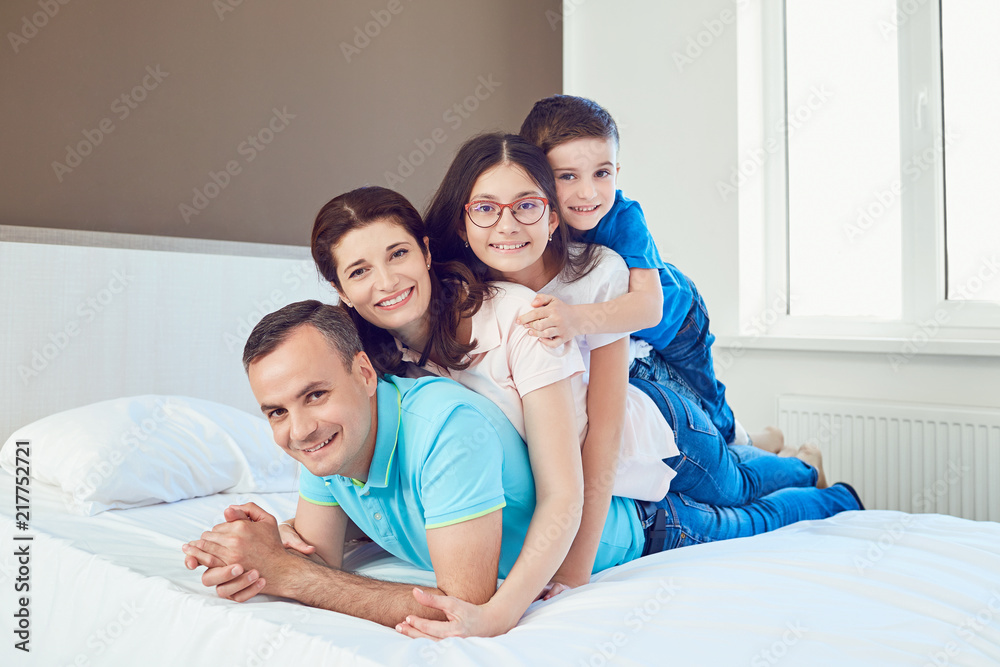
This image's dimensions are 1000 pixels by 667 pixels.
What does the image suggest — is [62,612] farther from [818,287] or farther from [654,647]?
[818,287]

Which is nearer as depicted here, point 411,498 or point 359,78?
point 411,498

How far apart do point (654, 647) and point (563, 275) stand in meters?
0.71

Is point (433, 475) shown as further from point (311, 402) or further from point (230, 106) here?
point (230, 106)

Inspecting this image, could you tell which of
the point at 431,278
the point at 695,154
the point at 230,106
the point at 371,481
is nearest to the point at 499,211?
the point at 431,278

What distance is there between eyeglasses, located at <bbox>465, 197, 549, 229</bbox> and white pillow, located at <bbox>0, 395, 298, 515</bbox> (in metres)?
1.00

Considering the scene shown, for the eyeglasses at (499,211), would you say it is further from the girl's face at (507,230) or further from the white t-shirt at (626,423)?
the white t-shirt at (626,423)

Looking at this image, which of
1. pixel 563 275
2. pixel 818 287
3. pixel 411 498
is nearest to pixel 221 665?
pixel 411 498

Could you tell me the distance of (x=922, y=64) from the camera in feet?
9.48

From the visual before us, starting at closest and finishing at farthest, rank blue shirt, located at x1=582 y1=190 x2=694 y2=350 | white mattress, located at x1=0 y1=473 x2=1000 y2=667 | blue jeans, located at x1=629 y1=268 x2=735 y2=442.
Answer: white mattress, located at x1=0 y1=473 x2=1000 y2=667 → blue shirt, located at x1=582 y1=190 x2=694 y2=350 → blue jeans, located at x1=629 y1=268 x2=735 y2=442

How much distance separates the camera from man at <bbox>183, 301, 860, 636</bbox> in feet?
3.34

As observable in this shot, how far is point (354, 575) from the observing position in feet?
3.68

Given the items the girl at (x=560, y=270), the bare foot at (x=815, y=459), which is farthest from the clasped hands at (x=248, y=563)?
the bare foot at (x=815, y=459)

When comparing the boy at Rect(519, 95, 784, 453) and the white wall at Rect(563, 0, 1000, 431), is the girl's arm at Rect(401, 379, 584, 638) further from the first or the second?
the white wall at Rect(563, 0, 1000, 431)

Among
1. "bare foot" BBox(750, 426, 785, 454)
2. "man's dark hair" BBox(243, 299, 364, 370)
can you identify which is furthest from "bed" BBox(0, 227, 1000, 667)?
"bare foot" BBox(750, 426, 785, 454)
